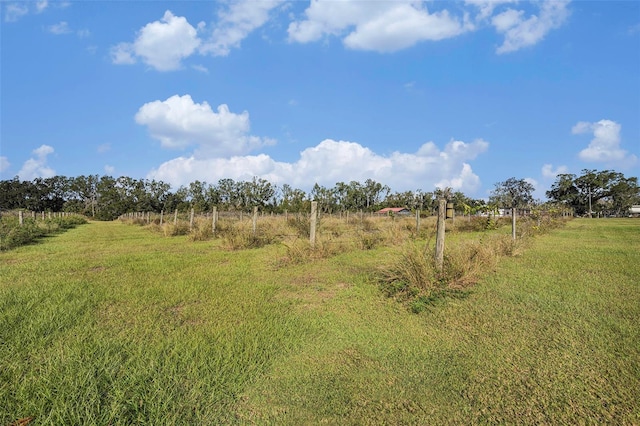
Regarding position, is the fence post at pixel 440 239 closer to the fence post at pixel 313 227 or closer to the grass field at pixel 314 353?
the grass field at pixel 314 353

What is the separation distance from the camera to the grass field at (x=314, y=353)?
2180mm

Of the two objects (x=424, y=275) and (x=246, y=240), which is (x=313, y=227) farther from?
(x=424, y=275)

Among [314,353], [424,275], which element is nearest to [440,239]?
[424,275]

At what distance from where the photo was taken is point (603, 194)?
6619 cm

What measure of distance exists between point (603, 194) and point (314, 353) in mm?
85685

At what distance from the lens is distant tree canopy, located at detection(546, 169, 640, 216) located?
212 feet

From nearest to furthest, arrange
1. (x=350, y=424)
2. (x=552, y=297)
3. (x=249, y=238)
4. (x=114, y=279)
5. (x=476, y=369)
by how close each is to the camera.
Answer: (x=350, y=424) < (x=476, y=369) < (x=552, y=297) < (x=114, y=279) < (x=249, y=238)

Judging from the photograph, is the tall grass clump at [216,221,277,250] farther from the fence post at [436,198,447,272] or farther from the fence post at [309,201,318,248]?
the fence post at [436,198,447,272]

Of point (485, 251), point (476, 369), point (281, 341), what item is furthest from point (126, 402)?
point (485, 251)

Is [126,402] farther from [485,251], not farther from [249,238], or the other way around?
[249,238]

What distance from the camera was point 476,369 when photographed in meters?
2.72

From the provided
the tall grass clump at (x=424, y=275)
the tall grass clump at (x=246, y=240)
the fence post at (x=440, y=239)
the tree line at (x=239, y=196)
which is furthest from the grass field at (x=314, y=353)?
the tree line at (x=239, y=196)

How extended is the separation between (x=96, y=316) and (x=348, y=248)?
6.83 m

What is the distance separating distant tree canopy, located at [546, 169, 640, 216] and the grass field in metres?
75.3
